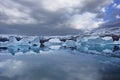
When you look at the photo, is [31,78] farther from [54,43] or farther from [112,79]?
[54,43]

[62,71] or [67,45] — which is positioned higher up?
[62,71]

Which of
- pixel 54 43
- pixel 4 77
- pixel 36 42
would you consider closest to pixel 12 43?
pixel 36 42

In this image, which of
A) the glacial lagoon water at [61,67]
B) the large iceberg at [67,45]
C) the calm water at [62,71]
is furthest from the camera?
the large iceberg at [67,45]

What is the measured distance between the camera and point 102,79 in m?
9.70

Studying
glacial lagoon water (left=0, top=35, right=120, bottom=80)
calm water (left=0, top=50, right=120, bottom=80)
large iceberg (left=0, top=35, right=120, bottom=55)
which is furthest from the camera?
large iceberg (left=0, top=35, right=120, bottom=55)

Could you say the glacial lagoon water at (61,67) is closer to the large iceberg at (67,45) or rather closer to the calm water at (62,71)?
the calm water at (62,71)

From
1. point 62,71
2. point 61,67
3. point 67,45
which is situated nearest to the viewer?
point 62,71

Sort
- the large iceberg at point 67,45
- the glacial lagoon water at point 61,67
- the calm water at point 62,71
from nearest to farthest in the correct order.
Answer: the calm water at point 62,71 → the glacial lagoon water at point 61,67 → the large iceberg at point 67,45

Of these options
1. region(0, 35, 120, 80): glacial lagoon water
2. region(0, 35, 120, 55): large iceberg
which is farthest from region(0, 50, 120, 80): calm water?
region(0, 35, 120, 55): large iceberg

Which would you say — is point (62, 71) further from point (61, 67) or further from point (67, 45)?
point (67, 45)

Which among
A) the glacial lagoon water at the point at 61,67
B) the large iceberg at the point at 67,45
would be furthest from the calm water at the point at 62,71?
the large iceberg at the point at 67,45

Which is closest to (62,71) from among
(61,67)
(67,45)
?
(61,67)

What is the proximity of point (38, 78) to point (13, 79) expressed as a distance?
1292 millimetres

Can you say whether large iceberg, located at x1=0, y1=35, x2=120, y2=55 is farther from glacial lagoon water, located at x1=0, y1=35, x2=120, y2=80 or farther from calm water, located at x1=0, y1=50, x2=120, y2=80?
calm water, located at x1=0, y1=50, x2=120, y2=80
